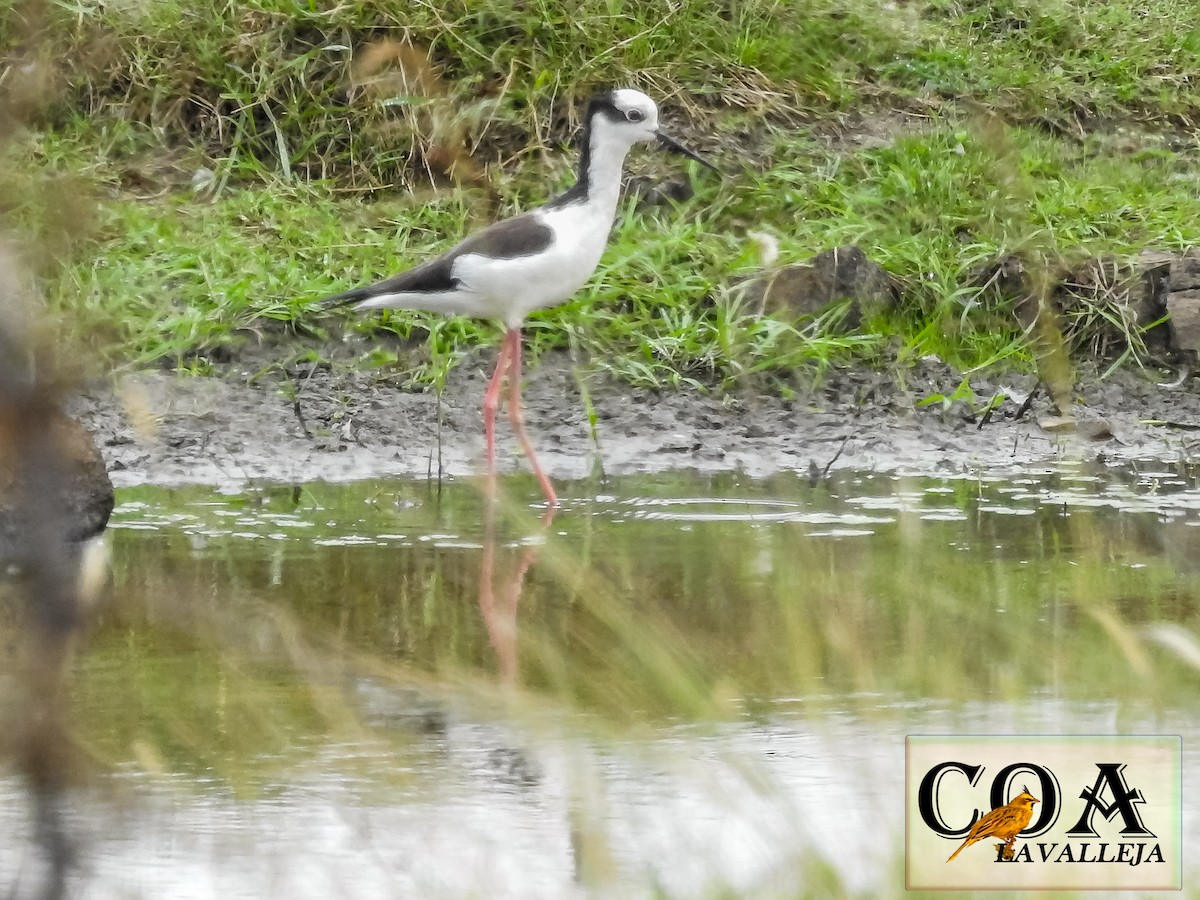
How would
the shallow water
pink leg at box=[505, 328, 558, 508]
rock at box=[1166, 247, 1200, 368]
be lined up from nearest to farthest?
the shallow water, pink leg at box=[505, 328, 558, 508], rock at box=[1166, 247, 1200, 368]

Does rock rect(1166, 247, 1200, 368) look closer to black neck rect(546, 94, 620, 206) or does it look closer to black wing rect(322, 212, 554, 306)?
black neck rect(546, 94, 620, 206)

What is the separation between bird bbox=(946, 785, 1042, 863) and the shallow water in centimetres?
10

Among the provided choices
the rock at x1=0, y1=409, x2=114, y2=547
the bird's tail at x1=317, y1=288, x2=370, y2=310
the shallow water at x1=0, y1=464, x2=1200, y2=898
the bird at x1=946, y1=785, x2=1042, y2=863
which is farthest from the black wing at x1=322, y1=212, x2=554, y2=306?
the bird at x1=946, y1=785, x2=1042, y2=863

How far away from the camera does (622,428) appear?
621cm

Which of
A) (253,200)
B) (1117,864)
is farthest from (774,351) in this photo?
(1117,864)

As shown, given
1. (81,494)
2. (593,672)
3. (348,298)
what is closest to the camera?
(593,672)

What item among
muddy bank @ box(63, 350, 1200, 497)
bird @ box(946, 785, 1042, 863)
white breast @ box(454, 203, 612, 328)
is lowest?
bird @ box(946, 785, 1042, 863)

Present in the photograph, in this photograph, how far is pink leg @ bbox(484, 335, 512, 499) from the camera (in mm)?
6000

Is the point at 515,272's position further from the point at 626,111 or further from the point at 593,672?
the point at 593,672

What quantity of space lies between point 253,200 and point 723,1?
2473 mm

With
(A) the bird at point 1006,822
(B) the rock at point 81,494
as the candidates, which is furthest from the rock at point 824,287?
(A) the bird at point 1006,822

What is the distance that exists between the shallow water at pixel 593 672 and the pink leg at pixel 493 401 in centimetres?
37

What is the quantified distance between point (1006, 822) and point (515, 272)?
12.3 feet

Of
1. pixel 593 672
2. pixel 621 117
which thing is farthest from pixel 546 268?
pixel 593 672
